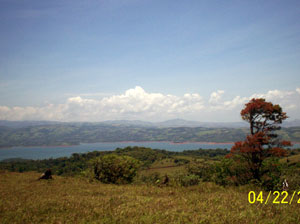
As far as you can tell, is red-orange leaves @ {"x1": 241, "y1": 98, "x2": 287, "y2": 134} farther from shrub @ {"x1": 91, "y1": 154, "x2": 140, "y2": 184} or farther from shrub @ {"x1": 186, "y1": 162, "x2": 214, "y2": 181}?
shrub @ {"x1": 91, "y1": 154, "x2": 140, "y2": 184}

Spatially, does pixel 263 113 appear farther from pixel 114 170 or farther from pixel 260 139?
pixel 114 170

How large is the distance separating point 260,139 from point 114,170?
14399 mm

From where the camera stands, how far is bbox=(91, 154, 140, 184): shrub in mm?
21312

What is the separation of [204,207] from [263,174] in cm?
1259

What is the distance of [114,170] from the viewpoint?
21.6 metres

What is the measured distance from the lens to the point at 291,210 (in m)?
7.36

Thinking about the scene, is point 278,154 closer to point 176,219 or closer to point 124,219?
point 176,219

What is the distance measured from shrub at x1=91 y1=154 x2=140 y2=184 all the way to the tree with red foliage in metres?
11.0

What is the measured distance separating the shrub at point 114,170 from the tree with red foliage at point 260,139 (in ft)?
36.0
